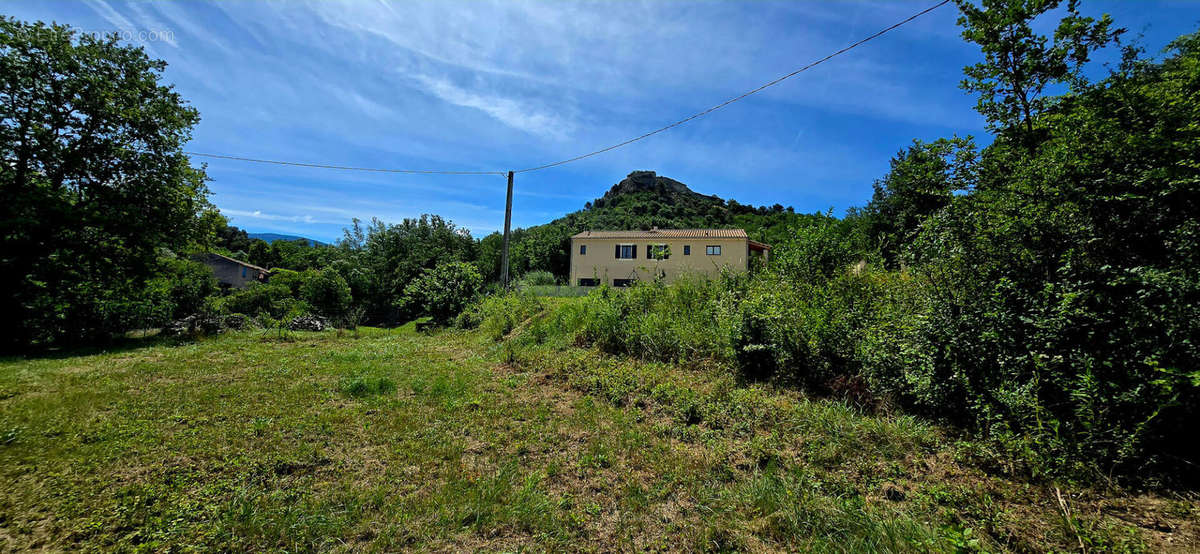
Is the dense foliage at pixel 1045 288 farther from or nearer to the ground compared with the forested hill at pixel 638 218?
nearer to the ground

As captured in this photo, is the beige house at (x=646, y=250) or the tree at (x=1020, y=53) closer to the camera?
the tree at (x=1020, y=53)

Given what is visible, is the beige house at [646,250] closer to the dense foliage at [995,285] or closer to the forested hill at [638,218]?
the forested hill at [638,218]

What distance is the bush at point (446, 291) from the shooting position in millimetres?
13336

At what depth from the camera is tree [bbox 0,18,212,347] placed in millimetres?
9070

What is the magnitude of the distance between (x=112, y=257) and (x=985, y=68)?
61.3 feet

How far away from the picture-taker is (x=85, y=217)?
9.80 m

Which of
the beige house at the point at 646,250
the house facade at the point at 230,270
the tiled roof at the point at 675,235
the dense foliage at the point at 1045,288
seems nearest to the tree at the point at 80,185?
the dense foliage at the point at 1045,288

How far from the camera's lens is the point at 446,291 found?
1340 centimetres

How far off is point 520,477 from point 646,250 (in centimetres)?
2406

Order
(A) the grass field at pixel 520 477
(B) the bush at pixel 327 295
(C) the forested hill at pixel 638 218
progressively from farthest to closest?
1. (C) the forested hill at pixel 638 218
2. (B) the bush at pixel 327 295
3. (A) the grass field at pixel 520 477

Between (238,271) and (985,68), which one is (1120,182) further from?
(238,271)

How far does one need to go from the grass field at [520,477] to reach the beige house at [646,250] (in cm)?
2090

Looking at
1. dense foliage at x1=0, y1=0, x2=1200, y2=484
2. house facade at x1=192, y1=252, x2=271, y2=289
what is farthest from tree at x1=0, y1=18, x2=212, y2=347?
house facade at x1=192, y1=252, x2=271, y2=289

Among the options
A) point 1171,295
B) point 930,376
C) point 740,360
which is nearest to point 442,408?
point 740,360
